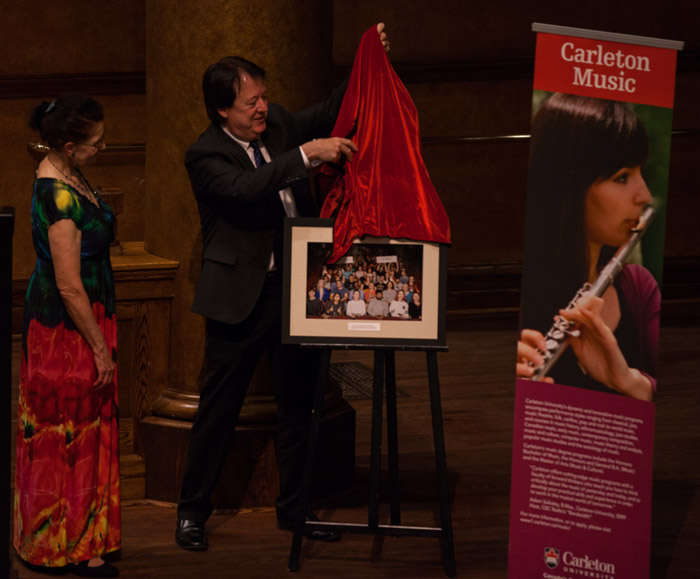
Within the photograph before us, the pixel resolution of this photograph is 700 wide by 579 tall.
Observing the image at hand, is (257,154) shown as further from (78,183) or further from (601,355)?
(601,355)

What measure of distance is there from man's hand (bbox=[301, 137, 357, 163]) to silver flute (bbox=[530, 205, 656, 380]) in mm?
784

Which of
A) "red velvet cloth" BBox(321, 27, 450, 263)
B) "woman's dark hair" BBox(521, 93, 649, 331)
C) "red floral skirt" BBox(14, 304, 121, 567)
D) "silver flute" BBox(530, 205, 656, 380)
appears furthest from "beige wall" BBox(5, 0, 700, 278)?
"silver flute" BBox(530, 205, 656, 380)

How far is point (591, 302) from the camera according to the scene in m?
3.16

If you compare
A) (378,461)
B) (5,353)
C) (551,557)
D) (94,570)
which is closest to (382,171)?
(378,461)

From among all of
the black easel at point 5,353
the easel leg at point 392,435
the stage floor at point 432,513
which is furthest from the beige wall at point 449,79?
the black easel at point 5,353

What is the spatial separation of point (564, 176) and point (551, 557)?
3.33 ft

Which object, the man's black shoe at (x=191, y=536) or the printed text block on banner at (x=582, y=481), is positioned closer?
the printed text block on banner at (x=582, y=481)

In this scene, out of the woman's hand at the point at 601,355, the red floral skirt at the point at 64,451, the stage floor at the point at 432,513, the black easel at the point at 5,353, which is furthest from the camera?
the stage floor at the point at 432,513

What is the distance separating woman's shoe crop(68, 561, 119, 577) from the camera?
357 cm

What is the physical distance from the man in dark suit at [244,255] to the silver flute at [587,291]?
0.79 metres

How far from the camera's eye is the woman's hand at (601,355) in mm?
3164

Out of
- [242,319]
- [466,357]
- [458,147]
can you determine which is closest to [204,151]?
[242,319]

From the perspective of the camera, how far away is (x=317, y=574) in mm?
3621

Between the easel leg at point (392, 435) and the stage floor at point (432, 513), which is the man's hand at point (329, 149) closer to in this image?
the easel leg at point (392, 435)
